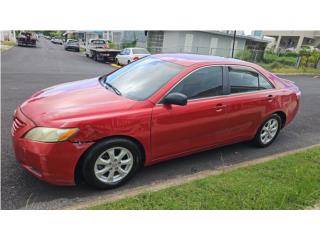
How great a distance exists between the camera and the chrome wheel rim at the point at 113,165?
3100mm

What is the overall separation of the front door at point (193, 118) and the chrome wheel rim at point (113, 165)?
1.21 feet

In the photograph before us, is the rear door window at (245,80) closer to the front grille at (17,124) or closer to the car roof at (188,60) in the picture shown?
the car roof at (188,60)

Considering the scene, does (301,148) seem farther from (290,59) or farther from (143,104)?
(290,59)

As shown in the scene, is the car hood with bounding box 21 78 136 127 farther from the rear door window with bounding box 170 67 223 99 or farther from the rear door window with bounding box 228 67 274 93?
the rear door window with bounding box 228 67 274 93

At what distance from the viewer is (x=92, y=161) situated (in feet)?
9.82

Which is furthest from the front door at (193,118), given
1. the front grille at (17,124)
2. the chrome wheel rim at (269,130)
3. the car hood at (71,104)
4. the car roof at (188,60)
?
the front grille at (17,124)

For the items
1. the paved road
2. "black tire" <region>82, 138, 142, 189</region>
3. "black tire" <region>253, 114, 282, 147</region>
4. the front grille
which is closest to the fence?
the paved road

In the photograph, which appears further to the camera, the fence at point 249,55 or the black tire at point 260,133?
the fence at point 249,55

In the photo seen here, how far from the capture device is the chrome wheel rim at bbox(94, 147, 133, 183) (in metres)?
3.10

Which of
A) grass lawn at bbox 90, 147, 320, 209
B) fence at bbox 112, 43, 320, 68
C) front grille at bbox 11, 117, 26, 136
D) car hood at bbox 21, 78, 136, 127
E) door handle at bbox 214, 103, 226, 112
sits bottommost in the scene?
fence at bbox 112, 43, 320, 68

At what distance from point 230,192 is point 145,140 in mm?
1172

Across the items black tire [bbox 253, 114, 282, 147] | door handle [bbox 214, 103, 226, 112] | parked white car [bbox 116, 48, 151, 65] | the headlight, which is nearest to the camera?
the headlight

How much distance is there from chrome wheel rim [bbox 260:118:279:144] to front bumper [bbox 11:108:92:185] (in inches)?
123

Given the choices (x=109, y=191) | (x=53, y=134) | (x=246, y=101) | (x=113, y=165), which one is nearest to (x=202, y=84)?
(x=246, y=101)
